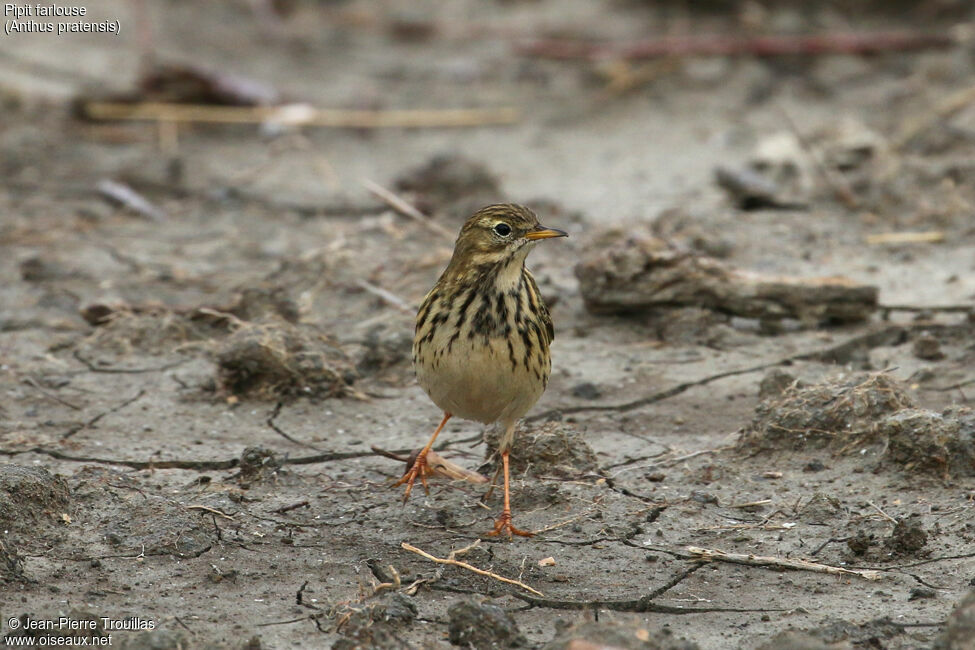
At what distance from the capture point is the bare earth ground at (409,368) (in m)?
4.77

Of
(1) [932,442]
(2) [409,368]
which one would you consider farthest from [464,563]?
(2) [409,368]

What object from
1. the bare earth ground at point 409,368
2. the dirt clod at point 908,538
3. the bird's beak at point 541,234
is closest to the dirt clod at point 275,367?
the bare earth ground at point 409,368

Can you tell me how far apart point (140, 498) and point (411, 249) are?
3.53 m

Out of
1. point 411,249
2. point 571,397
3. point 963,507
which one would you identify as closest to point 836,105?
point 411,249

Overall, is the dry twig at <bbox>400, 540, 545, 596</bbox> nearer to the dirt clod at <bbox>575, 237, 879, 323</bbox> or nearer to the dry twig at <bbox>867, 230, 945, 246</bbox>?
the dirt clod at <bbox>575, 237, 879, 323</bbox>

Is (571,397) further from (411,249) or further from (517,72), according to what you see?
(517,72)

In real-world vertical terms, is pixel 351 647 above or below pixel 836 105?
below

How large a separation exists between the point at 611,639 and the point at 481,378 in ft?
5.00

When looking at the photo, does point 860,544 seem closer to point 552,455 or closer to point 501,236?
point 552,455

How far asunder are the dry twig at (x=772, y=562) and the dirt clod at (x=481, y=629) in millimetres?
1026

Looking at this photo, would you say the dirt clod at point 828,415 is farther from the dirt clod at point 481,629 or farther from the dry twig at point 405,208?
the dry twig at point 405,208

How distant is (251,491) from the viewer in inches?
221

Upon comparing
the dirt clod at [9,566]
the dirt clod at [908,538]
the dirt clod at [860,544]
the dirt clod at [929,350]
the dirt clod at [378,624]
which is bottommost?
the dirt clod at [9,566]

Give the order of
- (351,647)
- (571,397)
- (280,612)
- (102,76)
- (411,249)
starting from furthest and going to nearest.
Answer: (102,76), (411,249), (571,397), (280,612), (351,647)
